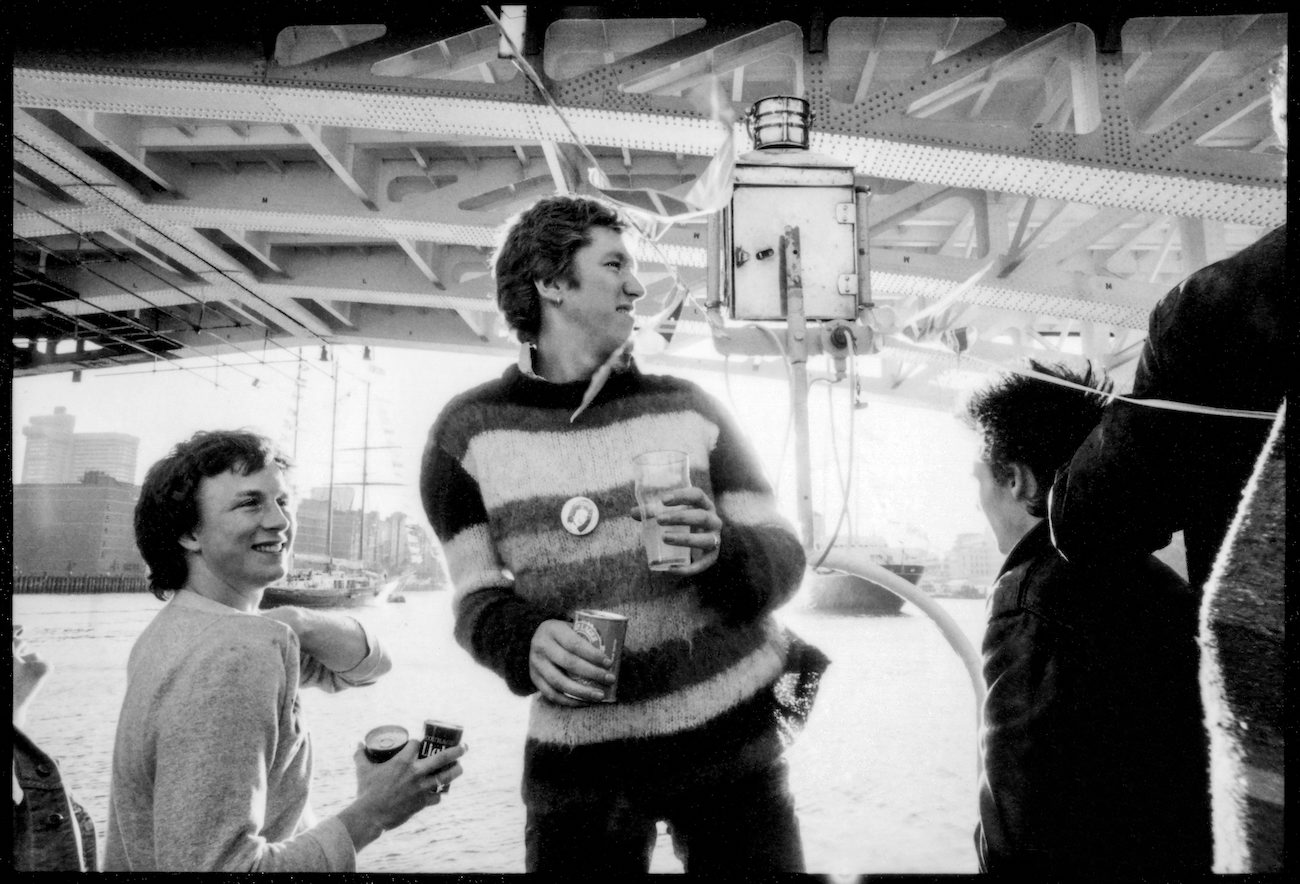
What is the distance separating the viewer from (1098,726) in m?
1.32

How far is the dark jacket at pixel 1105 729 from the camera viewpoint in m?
1.33

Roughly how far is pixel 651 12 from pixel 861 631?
10.0m

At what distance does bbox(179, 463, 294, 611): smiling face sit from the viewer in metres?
1.35

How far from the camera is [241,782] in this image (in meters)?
1.09

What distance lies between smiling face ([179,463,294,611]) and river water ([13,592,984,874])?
0.25 meters

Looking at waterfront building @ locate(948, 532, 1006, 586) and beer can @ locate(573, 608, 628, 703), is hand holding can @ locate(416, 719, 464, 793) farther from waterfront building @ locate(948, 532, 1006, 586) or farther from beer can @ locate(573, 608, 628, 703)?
waterfront building @ locate(948, 532, 1006, 586)

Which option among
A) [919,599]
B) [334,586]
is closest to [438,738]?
[919,599]

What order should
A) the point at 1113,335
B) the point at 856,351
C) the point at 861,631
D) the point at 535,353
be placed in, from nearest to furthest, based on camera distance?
the point at 535,353, the point at 856,351, the point at 1113,335, the point at 861,631

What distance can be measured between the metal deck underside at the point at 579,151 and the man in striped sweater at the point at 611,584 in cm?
53

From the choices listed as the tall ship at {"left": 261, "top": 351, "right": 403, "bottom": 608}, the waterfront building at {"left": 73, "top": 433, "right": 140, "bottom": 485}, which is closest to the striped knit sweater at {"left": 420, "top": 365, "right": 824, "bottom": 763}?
the waterfront building at {"left": 73, "top": 433, "right": 140, "bottom": 485}

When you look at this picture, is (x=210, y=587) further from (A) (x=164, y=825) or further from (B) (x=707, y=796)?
(B) (x=707, y=796)

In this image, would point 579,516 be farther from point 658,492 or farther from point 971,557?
point 971,557

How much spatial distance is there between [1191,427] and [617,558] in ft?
3.17

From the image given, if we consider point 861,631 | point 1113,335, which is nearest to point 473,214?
point 1113,335
